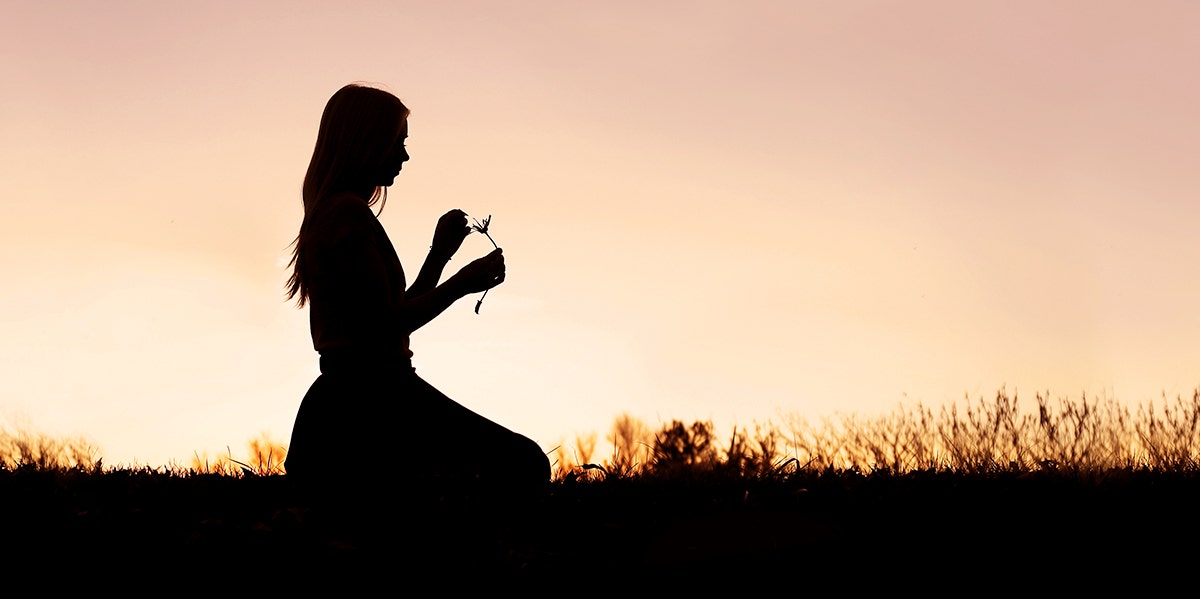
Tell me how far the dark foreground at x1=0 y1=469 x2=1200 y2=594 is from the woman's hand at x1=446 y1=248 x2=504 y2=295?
876mm

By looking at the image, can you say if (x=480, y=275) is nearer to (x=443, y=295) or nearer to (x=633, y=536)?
(x=443, y=295)

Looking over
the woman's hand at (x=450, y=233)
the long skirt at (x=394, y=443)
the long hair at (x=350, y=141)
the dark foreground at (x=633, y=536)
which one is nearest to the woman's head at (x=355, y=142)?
the long hair at (x=350, y=141)

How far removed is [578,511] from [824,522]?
1666 mm

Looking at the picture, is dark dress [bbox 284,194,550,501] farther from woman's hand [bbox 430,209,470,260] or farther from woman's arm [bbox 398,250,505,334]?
woman's hand [bbox 430,209,470,260]

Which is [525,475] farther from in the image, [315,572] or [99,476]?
[99,476]

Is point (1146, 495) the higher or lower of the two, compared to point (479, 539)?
higher

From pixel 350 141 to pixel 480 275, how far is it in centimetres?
81

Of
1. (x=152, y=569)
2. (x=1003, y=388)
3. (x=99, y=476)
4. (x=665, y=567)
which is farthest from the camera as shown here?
(x=1003, y=388)

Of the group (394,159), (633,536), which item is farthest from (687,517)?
(394,159)

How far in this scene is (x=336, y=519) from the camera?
15.6ft

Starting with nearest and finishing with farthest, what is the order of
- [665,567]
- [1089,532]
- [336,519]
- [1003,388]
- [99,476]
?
1. [665,567]
2. [336,519]
3. [1089,532]
4. [99,476]
5. [1003,388]

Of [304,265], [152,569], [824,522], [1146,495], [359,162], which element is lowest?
[152,569]

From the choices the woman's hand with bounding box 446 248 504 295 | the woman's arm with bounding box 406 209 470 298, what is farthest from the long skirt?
the woman's arm with bounding box 406 209 470 298

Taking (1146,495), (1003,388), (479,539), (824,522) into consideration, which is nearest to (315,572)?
(479,539)
